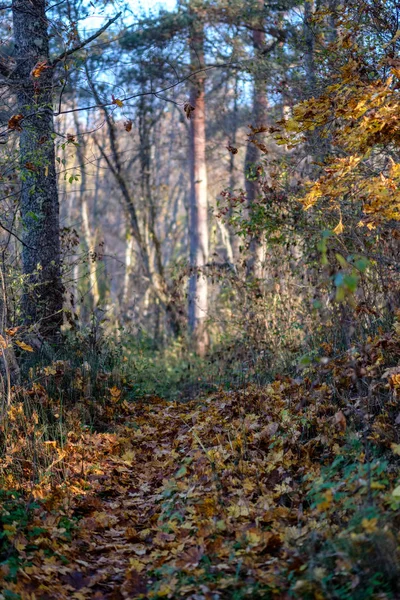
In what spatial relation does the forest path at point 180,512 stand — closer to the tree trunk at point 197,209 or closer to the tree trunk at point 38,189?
the tree trunk at point 38,189

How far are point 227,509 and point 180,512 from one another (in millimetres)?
376

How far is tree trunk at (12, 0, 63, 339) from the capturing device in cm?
762

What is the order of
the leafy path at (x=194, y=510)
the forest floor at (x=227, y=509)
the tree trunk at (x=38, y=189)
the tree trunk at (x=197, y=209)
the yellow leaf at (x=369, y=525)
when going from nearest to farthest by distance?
the yellow leaf at (x=369, y=525) → the forest floor at (x=227, y=509) → the leafy path at (x=194, y=510) → the tree trunk at (x=38, y=189) → the tree trunk at (x=197, y=209)

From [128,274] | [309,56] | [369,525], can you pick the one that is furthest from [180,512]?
[128,274]

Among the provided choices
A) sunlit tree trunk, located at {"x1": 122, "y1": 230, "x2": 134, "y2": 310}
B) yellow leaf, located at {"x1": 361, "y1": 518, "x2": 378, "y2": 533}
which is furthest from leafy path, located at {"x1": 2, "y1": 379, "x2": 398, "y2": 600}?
sunlit tree trunk, located at {"x1": 122, "y1": 230, "x2": 134, "y2": 310}

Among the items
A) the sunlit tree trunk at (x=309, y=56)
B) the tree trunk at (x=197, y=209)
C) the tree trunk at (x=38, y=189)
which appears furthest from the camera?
the tree trunk at (x=197, y=209)

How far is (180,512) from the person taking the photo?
4781 millimetres

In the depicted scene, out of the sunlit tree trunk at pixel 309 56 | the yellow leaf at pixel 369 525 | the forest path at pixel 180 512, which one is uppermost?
the sunlit tree trunk at pixel 309 56

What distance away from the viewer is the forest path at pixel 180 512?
150 inches

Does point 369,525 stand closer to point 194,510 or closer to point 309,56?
→ point 194,510

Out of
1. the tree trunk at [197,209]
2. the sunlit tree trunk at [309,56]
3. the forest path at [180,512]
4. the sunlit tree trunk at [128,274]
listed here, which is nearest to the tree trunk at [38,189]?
the forest path at [180,512]

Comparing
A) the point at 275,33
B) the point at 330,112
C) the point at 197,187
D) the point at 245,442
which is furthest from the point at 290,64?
the point at 245,442

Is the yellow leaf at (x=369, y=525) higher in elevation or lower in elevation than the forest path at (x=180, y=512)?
higher

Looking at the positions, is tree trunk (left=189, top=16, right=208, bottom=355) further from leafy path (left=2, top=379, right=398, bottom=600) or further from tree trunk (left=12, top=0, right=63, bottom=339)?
leafy path (left=2, top=379, right=398, bottom=600)
